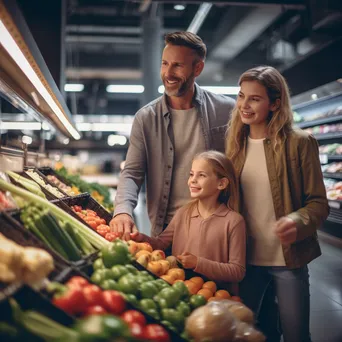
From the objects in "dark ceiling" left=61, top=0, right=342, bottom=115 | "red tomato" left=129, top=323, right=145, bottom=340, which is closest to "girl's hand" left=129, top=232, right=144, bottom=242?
"red tomato" left=129, top=323, right=145, bottom=340

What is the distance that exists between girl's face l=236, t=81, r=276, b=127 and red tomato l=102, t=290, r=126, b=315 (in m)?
1.20

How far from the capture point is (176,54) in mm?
2549

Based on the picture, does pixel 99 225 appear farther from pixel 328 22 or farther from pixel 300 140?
pixel 328 22

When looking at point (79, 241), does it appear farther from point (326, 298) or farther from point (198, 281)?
point (326, 298)

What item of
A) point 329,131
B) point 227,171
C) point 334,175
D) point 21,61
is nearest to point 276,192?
point 227,171

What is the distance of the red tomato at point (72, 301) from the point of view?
4.11ft

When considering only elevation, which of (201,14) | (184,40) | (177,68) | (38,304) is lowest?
(38,304)

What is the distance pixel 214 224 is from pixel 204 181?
8.6 inches

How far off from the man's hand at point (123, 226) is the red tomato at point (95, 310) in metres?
1.00

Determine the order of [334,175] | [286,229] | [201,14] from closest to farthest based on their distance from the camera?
1. [286,229]
2. [334,175]
3. [201,14]

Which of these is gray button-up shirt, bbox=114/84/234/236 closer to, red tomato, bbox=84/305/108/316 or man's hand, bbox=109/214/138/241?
man's hand, bbox=109/214/138/241

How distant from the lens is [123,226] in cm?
234

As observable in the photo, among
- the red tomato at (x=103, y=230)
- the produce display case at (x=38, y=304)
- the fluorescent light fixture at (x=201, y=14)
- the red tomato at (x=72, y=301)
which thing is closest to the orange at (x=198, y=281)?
the red tomato at (x=103, y=230)

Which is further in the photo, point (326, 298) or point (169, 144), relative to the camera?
point (326, 298)
